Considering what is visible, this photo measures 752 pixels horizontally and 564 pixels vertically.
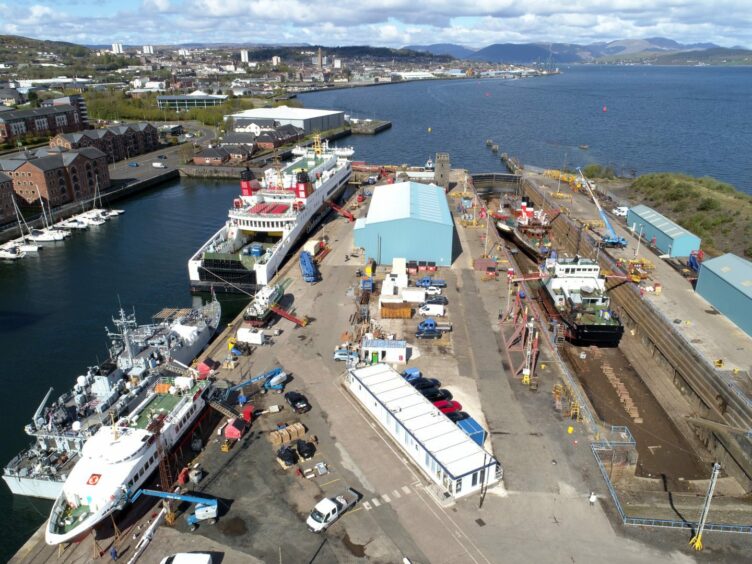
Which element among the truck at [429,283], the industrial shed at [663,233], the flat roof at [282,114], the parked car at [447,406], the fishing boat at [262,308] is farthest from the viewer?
the flat roof at [282,114]

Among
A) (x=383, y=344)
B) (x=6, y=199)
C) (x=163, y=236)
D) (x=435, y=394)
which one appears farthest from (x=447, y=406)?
(x=6, y=199)

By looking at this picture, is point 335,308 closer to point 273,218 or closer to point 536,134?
point 273,218

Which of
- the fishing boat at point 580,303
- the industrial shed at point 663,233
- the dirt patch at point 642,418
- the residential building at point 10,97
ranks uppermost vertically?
the residential building at point 10,97

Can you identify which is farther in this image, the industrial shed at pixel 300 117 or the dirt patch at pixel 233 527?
the industrial shed at pixel 300 117

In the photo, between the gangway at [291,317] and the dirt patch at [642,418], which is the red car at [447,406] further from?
the gangway at [291,317]

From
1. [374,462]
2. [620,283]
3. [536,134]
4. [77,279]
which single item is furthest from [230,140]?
[374,462]

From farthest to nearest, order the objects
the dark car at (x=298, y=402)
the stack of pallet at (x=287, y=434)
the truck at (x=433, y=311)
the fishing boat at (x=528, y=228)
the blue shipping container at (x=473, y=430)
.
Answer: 1. the fishing boat at (x=528, y=228)
2. the truck at (x=433, y=311)
3. the dark car at (x=298, y=402)
4. the stack of pallet at (x=287, y=434)
5. the blue shipping container at (x=473, y=430)

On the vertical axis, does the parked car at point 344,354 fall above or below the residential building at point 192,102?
below

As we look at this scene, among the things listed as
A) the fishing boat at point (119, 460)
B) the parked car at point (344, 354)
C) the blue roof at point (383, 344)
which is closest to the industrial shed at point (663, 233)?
the blue roof at point (383, 344)
